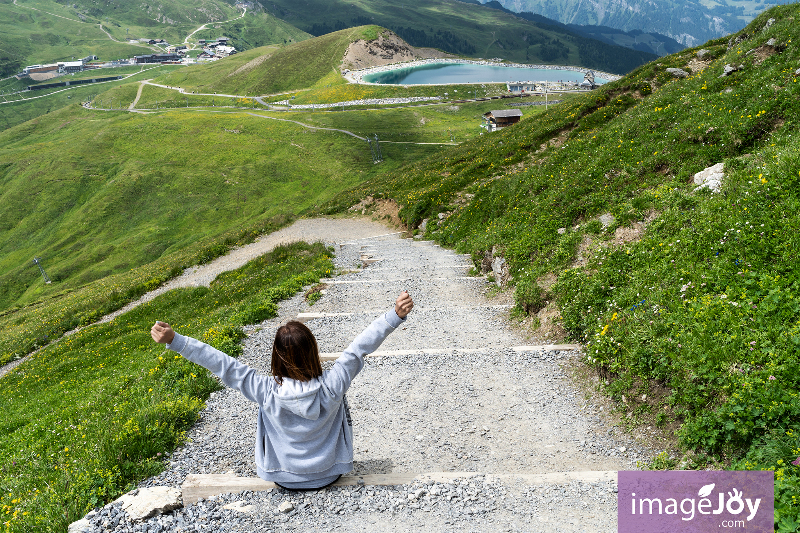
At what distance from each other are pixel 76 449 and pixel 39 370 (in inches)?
700

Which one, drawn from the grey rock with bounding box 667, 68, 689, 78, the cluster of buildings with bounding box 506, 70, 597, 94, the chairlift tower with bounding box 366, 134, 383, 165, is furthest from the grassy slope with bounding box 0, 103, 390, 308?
the cluster of buildings with bounding box 506, 70, 597, 94

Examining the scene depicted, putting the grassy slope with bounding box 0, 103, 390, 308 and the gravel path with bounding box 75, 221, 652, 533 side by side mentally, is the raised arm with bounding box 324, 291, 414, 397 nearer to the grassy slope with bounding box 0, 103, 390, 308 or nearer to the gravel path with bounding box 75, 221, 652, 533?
the gravel path with bounding box 75, 221, 652, 533

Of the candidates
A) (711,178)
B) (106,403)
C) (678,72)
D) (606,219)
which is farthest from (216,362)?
(678,72)

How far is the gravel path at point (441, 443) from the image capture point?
19.0ft

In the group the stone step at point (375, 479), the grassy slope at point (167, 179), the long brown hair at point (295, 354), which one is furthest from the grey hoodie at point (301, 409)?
the grassy slope at point (167, 179)

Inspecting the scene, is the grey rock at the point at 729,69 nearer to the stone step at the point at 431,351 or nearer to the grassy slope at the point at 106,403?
the stone step at the point at 431,351

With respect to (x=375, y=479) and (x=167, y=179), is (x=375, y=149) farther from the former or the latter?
(x=375, y=479)

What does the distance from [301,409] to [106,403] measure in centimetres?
881

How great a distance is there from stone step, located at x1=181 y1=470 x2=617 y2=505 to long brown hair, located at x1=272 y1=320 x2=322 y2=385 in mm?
1883

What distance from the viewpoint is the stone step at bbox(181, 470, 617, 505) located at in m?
6.34

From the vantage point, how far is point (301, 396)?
5.66 meters

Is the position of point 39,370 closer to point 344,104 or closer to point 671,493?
point 671,493

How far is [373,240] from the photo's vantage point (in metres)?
31.9

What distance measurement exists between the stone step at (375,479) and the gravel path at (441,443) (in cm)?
12
